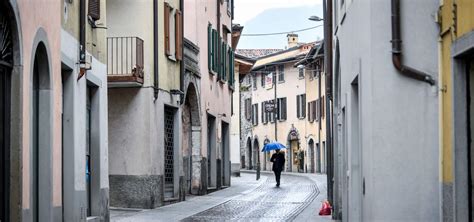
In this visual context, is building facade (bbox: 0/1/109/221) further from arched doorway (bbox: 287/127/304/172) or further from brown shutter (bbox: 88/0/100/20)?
arched doorway (bbox: 287/127/304/172)

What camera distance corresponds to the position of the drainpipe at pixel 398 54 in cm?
1187

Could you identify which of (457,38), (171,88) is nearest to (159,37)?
(171,88)

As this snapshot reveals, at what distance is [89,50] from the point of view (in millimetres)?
16688

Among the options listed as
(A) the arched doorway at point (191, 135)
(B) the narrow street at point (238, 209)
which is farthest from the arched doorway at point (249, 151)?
(A) the arched doorway at point (191, 135)

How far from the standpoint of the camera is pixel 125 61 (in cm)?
2278

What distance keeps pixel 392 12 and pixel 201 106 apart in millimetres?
19902

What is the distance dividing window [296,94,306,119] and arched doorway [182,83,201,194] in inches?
1331

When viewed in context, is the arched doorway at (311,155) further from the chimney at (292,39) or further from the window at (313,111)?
the chimney at (292,39)

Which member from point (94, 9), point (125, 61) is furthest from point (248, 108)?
point (94, 9)

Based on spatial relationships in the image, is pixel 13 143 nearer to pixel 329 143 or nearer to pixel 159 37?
pixel 329 143

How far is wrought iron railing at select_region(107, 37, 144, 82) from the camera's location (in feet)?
74.2

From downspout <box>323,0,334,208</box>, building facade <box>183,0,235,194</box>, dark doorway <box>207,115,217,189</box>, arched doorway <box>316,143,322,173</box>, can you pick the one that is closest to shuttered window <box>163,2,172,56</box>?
building facade <box>183,0,235,194</box>

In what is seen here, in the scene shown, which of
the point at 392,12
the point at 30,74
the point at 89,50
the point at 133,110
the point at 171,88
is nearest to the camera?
the point at 30,74

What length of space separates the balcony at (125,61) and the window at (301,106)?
138 ft
